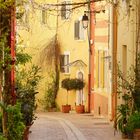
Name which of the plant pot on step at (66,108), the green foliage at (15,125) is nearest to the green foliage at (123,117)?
the green foliage at (15,125)

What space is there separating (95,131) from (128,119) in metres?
3.36

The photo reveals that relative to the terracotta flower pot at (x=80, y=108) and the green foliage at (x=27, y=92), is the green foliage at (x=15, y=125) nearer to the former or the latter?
the green foliage at (x=27, y=92)

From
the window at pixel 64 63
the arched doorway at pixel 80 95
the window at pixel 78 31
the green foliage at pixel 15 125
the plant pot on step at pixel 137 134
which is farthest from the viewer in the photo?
the window at pixel 64 63

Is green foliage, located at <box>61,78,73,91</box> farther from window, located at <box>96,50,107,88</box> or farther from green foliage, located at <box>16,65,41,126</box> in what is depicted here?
green foliage, located at <box>16,65,41,126</box>

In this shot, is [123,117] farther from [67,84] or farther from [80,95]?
[67,84]

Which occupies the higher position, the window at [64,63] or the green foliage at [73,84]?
the window at [64,63]

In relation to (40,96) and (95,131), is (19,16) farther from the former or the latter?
(40,96)

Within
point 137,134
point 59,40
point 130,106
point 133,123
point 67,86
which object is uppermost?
point 59,40

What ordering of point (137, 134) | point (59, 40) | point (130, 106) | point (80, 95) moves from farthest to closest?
point (59, 40) < point (80, 95) < point (130, 106) < point (137, 134)

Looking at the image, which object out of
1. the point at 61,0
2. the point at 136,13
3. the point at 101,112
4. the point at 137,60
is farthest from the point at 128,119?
the point at 61,0

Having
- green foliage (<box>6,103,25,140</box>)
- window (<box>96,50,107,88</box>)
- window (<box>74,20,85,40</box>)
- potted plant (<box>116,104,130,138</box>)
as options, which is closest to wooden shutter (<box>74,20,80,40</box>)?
window (<box>74,20,85,40</box>)

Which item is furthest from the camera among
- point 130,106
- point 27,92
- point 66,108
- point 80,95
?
point 66,108

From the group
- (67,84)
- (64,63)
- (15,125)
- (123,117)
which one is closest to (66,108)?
(67,84)

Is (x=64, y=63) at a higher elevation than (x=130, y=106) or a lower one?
higher
